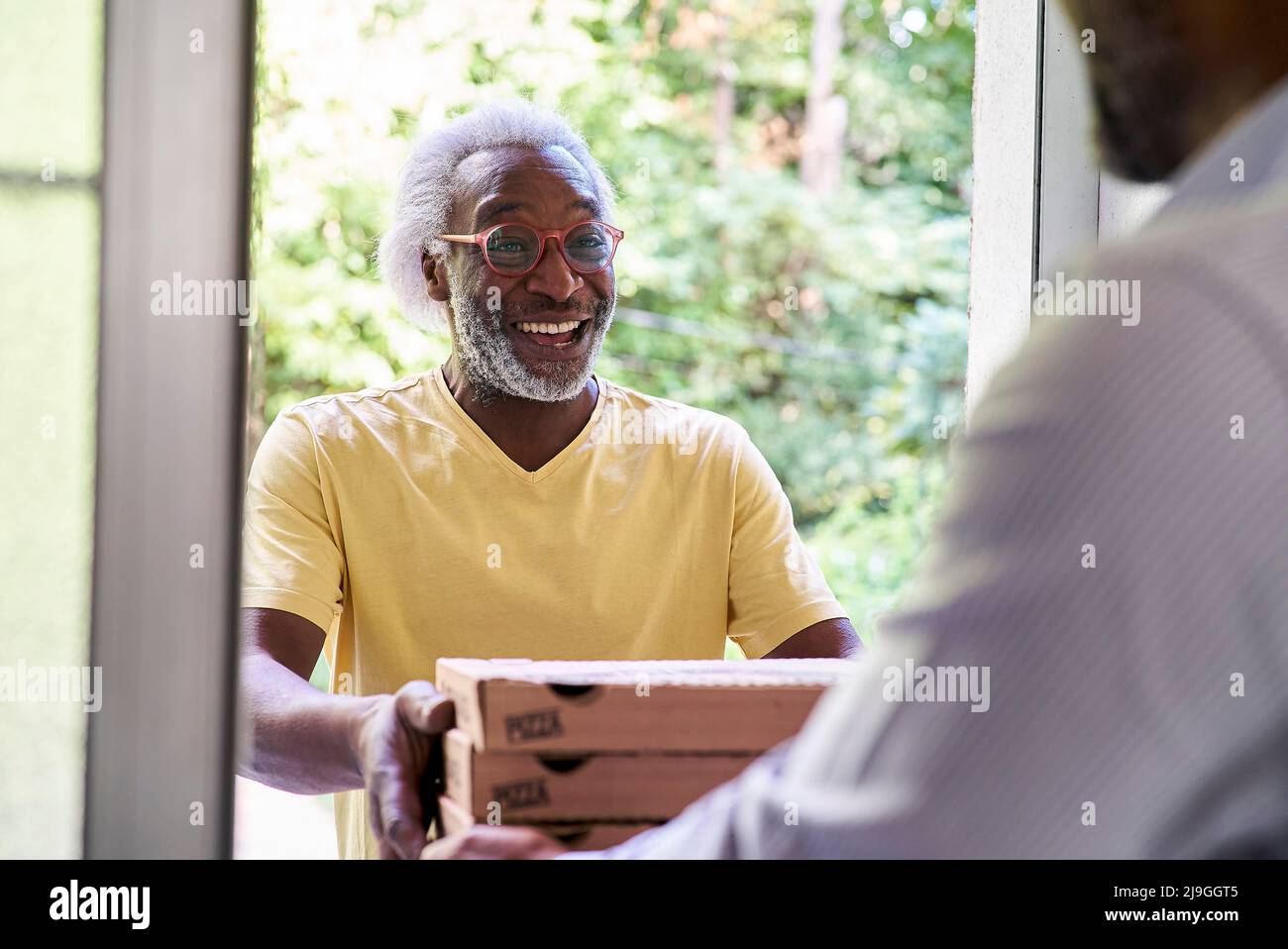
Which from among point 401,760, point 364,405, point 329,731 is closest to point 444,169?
point 364,405

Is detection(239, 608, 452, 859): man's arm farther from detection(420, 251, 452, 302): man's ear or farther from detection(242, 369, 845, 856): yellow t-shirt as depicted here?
detection(420, 251, 452, 302): man's ear

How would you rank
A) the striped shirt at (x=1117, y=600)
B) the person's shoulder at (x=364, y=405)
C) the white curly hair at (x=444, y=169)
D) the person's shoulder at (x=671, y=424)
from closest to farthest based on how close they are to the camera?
1. the striped shirt at (x=1117, y=600)
2. the person's shoulder at (x=364, y=405)
3. the person's shoulder at (x=671, y=424)
4. the white curly hair at (x=444, y=169)

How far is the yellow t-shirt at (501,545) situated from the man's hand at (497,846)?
92cm

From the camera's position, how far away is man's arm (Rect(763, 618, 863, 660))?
210 cm

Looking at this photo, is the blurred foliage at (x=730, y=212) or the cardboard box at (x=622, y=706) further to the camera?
the blurred foliage at (x=730, y=212)

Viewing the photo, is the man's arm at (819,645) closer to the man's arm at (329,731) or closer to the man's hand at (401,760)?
the man's arm at (329,731)

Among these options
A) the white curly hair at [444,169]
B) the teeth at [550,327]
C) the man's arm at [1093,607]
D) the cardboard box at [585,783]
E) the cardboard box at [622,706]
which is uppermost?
the white curly hair at [444,169]

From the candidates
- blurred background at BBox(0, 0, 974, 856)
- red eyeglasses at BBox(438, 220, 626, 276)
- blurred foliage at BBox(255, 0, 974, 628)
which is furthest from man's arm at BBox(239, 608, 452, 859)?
blurred foliage at BBox(255, 0, 974, 628)

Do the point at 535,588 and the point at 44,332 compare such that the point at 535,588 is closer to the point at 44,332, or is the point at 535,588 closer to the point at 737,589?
the point at 737,589

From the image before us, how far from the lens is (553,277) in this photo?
7.65 feet

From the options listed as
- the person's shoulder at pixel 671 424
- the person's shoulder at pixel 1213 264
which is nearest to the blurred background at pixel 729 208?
the person's shoulder at pixel 671 424

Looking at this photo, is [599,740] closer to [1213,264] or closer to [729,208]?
[1213,264]

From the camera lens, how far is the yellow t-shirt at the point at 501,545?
2037mm

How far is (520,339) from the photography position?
7.65ft
